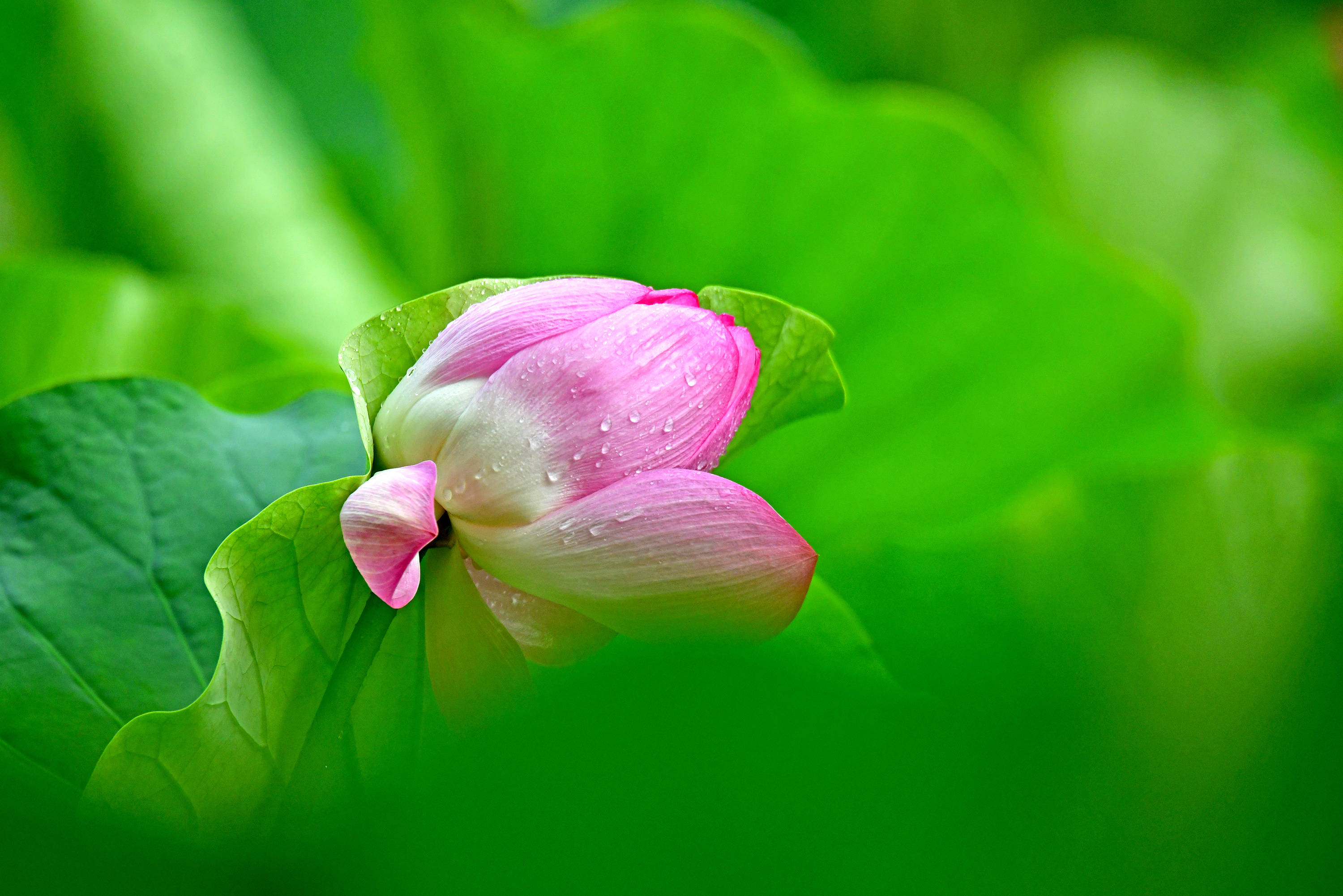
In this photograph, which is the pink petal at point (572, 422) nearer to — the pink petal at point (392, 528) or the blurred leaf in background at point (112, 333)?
the pink petal at point (392, 528)

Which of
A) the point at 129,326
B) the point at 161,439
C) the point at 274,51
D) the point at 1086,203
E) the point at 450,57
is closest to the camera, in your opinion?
the point at 161,439

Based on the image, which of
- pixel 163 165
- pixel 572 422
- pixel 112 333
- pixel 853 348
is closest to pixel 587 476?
pixel 572 422

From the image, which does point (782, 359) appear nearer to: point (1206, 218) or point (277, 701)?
point (277, 701)

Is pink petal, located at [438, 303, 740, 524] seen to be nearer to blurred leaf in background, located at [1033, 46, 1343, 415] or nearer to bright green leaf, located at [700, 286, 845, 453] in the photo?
bright green leaf, located at [700, 286, 845, 453]

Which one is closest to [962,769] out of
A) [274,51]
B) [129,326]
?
[129,326]

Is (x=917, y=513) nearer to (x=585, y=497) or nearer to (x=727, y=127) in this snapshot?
(x=727, y=127)
